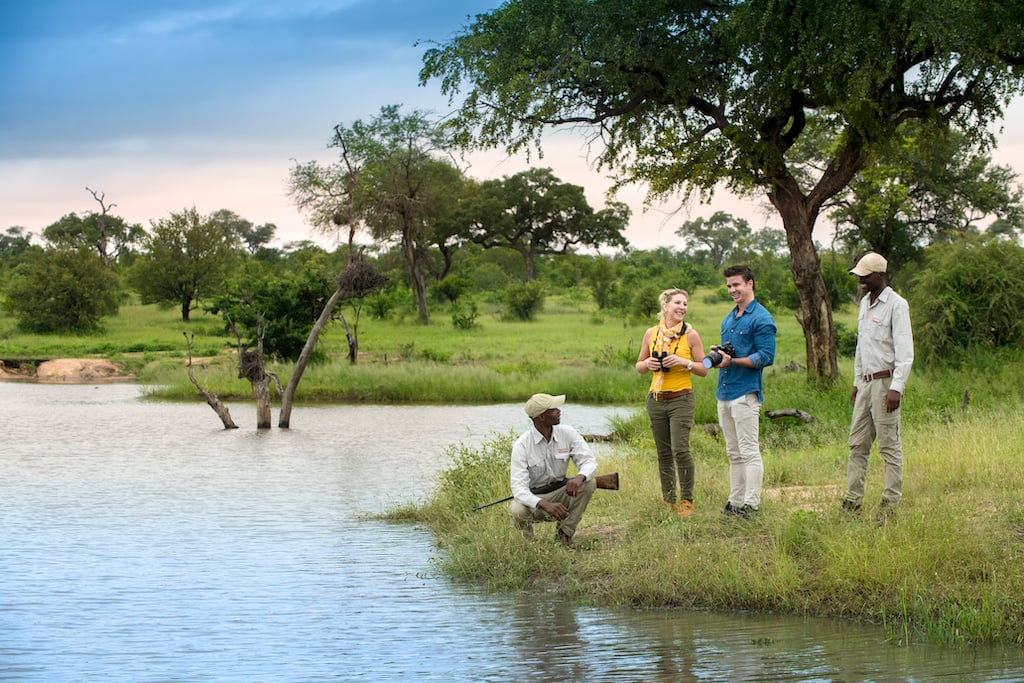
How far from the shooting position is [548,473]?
8.53 meters

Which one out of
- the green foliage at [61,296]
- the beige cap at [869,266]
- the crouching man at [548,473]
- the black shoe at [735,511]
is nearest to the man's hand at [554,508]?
the crouching man at [548,473]

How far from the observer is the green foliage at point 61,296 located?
4138cm

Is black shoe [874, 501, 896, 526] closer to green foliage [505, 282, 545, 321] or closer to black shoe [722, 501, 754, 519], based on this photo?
black shoe [722, 501, 754, 519]

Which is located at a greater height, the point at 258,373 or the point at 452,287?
the point at 452,287

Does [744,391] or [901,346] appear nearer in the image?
[901,346]

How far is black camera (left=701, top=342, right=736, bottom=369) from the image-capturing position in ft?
28.0

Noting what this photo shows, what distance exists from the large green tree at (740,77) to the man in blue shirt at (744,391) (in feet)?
28.6

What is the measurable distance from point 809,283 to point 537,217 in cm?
3732

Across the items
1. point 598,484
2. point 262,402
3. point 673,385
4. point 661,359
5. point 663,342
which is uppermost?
point 663,342

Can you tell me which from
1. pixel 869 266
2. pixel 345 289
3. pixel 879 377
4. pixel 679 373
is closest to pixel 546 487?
pixel 679 373

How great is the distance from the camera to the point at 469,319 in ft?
142

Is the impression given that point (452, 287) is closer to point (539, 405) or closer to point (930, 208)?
point (930, 208)

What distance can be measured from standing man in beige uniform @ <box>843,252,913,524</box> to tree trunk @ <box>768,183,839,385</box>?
10.2 m

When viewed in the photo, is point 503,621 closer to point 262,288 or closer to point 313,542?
point 313,542
